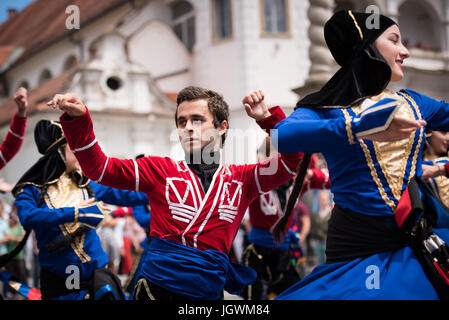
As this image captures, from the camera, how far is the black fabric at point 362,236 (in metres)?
2.56

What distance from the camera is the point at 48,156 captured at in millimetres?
4898

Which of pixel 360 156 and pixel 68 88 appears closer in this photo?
pixel 360 156

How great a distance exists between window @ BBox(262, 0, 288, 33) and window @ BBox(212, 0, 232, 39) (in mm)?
1489

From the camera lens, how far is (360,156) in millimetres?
2672

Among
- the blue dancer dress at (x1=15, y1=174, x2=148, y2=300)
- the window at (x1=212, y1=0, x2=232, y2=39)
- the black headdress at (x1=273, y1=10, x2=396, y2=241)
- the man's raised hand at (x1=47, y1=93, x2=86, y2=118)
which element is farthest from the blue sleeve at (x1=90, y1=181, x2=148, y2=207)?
the window at (x1=212, y1=0, x2=232, y2=39)

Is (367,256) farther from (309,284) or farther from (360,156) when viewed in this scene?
(360,156)

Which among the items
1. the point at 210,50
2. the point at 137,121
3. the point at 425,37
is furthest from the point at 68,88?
the point at 425,37

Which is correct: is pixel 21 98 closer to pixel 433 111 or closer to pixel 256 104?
pixel 256 104

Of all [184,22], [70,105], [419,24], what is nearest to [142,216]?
[70,105]

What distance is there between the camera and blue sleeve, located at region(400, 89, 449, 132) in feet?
9.34

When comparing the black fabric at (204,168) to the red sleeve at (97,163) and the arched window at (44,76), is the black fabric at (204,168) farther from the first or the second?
the arched window at (44,76)

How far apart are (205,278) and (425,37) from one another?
86.4 ft

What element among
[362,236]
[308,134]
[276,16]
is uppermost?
[276,16]

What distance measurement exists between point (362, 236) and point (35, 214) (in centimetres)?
282
